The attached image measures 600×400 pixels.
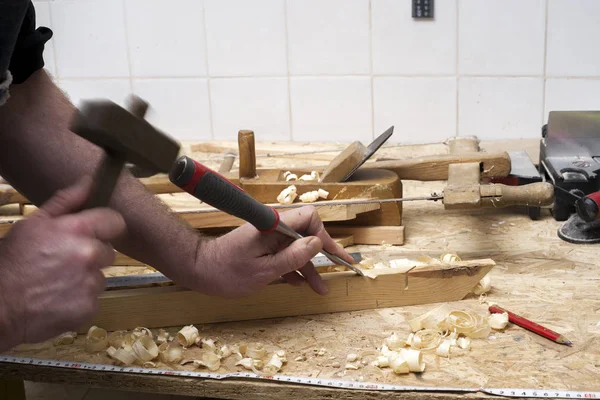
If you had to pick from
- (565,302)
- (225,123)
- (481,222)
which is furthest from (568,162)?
(225,123)

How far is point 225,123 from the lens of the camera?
7.20 feet

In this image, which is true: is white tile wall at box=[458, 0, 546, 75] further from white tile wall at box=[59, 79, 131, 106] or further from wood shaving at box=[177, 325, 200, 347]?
wood shaving at box=[177, 325, 200, 347]

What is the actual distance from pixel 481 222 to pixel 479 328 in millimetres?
472

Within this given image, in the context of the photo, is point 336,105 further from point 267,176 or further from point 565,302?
point 565,302

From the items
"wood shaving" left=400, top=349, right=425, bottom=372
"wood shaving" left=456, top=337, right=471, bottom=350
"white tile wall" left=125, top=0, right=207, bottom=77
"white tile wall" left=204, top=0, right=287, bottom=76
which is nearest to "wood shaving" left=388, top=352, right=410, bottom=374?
"wood shaving" left=400, top=349, right=425, bottom=372

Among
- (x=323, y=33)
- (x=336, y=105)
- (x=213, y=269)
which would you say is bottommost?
(x=213, y=269)

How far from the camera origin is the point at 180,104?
86.5 inches

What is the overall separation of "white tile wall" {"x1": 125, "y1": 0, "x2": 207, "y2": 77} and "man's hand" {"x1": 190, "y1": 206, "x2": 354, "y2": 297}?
1.18 m

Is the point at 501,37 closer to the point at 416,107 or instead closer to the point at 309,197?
the point at 416,107

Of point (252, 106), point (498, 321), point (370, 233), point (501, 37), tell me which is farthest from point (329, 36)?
point (498, 321)

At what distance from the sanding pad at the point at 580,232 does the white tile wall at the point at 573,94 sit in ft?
2.29

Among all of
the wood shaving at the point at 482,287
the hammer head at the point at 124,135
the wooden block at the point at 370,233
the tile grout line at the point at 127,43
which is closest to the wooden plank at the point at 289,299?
the wood shaving at the point at 482,287

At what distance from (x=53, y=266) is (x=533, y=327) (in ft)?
2.22

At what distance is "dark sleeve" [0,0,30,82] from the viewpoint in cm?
85
